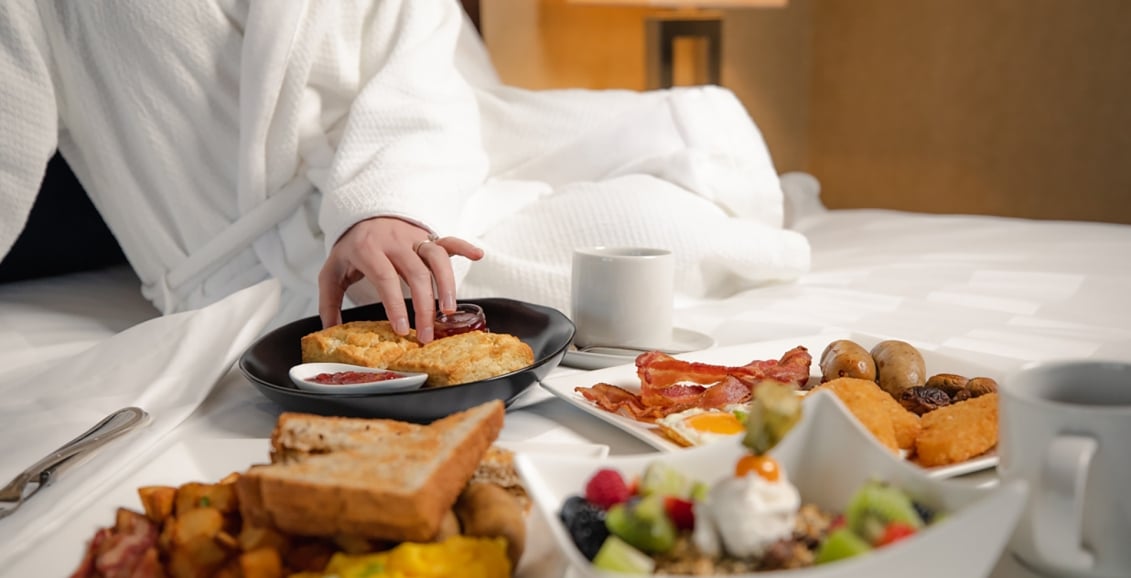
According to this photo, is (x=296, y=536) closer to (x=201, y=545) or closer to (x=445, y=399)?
(x=201, y=545)

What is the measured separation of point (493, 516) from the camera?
584 millimetres

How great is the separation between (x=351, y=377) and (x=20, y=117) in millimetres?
811

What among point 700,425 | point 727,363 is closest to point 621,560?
point 700,425

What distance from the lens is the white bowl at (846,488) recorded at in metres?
0.46

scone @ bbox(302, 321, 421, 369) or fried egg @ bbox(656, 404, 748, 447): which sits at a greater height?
scone @ bbox(302, 321, 421, 369)

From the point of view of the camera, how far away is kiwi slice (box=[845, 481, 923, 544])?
0.50 metres

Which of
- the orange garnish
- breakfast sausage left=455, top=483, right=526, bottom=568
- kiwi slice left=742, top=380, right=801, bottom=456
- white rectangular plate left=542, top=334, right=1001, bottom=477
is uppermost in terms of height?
kiwi slice left=742, top=380, right=801, bottom=456

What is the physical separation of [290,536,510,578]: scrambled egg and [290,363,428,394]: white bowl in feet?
1.06

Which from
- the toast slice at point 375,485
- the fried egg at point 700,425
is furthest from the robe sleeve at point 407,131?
the toast slice at point 375,485

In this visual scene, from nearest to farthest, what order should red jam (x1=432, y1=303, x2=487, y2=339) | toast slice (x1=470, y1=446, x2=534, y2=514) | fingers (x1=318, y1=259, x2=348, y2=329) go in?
toast slice (x1=470, y1=446, x2=534, y2=514) → red jam (x1=432, y1=303, x2=487, y2=339) → fingers (x1=318, y1=259, x2=348, y2=329)

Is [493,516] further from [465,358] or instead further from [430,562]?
[465,358]

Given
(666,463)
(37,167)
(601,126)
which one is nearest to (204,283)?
(37,167)

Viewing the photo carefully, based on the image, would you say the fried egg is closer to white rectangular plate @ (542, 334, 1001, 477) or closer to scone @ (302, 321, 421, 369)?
white rectangular plate @ (542, 334, 1001, 477)

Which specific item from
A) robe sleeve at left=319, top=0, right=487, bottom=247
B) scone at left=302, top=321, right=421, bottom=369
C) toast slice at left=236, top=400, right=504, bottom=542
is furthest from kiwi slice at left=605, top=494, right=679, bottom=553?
robe sleeve at left=319, top=0, right=487, bottom=247
